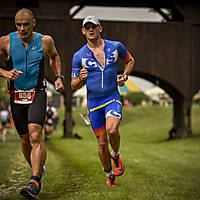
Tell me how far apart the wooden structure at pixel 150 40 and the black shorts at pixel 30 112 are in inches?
543

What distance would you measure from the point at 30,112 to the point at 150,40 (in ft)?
52.1

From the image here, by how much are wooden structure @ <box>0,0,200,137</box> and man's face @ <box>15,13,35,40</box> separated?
13894mm

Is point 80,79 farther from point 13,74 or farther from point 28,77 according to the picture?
point 13,74

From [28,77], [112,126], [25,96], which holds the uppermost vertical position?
[28,77]


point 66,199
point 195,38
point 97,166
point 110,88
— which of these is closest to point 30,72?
point 110,88

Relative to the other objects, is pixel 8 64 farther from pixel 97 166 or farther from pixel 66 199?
pixel 97 166

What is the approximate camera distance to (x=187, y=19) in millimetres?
21297

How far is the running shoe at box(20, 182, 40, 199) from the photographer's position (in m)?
5.02

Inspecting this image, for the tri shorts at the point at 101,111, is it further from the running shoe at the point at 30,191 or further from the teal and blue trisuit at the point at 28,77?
the running shoe at the point at 30,191

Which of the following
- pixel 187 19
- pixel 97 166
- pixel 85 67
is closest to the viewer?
pixel 85 67

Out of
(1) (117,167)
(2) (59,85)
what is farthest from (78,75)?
(1) (117,167)

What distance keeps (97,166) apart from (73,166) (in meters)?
0.66

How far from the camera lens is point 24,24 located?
5617 millimetres

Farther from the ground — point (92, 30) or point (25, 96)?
point (92, 30)
